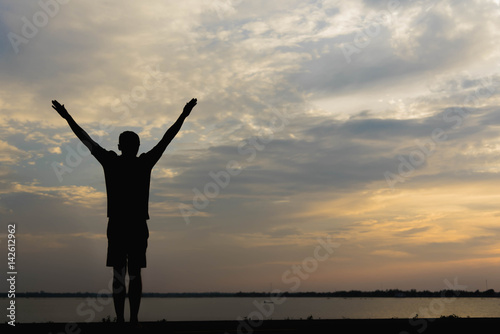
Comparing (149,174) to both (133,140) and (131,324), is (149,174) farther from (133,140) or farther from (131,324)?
(131,324)

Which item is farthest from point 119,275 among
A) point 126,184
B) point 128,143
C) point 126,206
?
point 128,143

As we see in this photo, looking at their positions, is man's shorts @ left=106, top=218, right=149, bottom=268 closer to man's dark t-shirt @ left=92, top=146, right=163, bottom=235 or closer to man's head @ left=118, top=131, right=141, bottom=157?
man's dark t-shirt @ left=92, top=146, right=163, bottom=235

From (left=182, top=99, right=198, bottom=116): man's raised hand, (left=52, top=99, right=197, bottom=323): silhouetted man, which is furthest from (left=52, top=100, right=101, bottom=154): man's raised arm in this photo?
(left=182, top=99, right=198, bottom=116): man's raised hand

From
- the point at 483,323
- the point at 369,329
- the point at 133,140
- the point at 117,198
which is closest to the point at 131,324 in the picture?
the point at 117,198

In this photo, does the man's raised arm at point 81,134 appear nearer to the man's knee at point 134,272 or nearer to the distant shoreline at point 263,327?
the man's knee at point 134,272

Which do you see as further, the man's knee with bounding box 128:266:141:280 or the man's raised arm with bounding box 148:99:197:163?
the man's raised arm with bounding box 148:99:197:163

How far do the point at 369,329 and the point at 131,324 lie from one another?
344 cm

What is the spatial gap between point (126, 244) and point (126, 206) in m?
0.43

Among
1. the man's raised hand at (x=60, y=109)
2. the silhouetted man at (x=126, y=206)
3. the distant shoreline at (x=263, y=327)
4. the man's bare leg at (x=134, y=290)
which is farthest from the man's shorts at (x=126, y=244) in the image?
the man's raised hand at (x=60, y=109)

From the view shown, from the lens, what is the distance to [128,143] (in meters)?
5.64

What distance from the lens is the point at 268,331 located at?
6.66 metres

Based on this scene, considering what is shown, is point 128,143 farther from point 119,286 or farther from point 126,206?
point 119,286

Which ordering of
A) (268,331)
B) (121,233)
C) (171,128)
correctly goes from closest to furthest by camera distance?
(121,233)
(171,128)
(268,331)

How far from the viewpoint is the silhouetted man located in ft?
17.5
